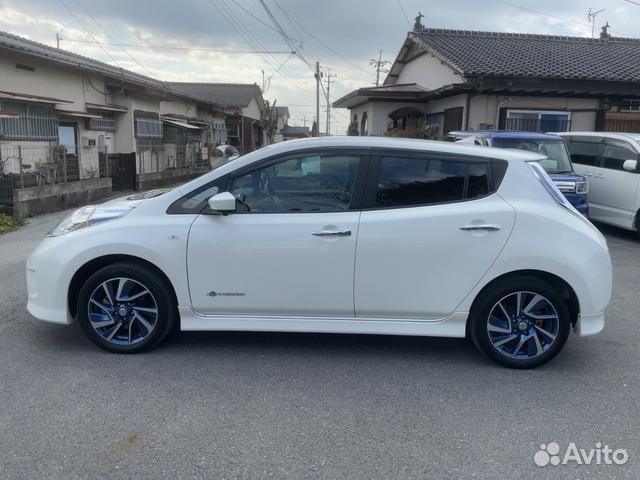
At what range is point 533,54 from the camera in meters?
17.6

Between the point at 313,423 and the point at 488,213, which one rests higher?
the point at 488,213

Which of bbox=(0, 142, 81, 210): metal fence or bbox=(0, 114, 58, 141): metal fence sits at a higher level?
bbox=(0, 114, 58, 141): metal fence

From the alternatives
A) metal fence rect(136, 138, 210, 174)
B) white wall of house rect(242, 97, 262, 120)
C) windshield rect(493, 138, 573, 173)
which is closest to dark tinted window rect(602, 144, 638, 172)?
windshield rect(493, 138, 573, 173)

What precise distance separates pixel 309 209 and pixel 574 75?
13485 mm

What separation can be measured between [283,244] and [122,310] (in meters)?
1.31

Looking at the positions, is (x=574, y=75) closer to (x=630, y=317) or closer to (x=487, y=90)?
(x=487, y=90)

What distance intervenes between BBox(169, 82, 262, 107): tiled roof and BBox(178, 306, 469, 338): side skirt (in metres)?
34.5

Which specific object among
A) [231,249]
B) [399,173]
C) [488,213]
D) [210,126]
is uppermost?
[210,126]

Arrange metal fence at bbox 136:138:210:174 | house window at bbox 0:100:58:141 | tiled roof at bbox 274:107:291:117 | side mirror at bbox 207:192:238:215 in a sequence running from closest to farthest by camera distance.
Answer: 1. side mirror at bbox 207:192:238:215
2. house window at bbox 0:100:58:141
3. metal fence at bbox 136:138:210:174
4. tiled roof at bbox 274:107:291:117

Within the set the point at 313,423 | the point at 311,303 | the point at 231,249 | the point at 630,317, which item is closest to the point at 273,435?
Result: the point at 313,423

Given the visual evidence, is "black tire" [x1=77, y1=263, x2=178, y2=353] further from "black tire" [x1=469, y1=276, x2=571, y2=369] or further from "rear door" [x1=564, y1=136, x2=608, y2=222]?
"rear door" [x1=564, y1=136, x2=608, y2=222]

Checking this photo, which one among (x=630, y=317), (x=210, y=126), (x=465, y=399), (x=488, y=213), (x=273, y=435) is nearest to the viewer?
(x=273, y=435)

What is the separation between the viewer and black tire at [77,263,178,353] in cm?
405

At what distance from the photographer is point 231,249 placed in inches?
156
